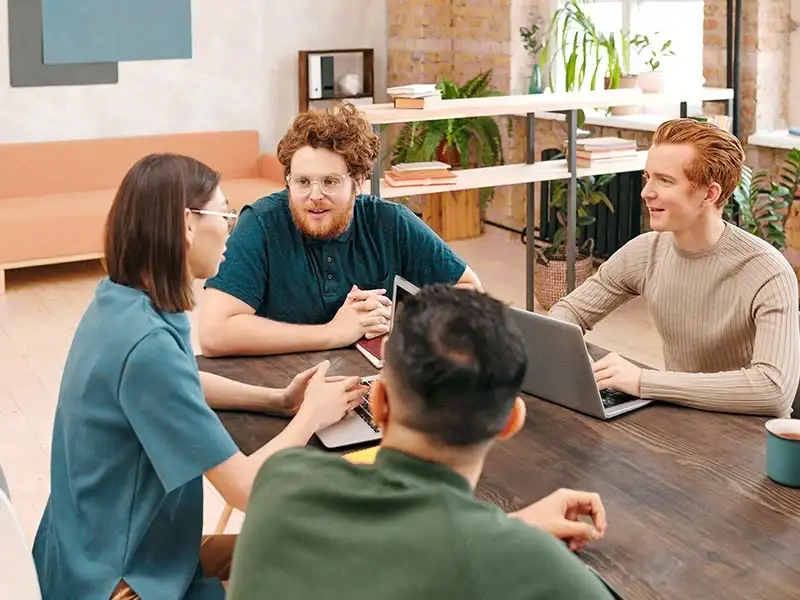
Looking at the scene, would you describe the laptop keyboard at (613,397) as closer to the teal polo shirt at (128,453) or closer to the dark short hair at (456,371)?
the teal polo shirt at (128,453)

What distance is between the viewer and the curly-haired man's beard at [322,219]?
2.80 m

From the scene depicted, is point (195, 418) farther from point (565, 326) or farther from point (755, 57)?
point (755, 57)

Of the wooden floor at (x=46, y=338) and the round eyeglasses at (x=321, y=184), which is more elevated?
the round eyeglasses at (x=321, y=184)

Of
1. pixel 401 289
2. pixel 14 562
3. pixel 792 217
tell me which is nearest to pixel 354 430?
pixel 401 289

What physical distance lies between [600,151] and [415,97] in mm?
1145

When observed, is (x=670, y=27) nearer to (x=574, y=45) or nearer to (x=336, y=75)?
(x=574, y=45)

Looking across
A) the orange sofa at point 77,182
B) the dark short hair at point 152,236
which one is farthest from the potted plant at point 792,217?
the dark short hair at point 152,236


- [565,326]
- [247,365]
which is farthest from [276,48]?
[565,326]

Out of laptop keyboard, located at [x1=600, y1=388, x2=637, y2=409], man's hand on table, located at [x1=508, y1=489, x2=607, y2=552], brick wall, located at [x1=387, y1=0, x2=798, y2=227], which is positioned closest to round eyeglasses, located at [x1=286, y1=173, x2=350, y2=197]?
laptop keyboard, located at [x1=600, y1=388, x2=637, y2=409]

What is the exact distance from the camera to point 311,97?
7734 mm

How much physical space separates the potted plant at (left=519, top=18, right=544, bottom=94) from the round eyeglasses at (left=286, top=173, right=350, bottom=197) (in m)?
4.53

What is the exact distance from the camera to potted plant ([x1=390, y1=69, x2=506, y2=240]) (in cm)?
709

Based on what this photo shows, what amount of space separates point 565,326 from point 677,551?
56 cm

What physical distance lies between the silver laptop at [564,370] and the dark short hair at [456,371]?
2.95 feet
